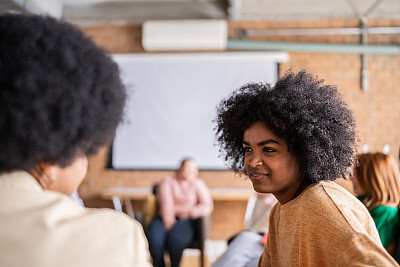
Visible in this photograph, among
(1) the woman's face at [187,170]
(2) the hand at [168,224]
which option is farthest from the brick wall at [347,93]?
(2) the hand at [168,224]

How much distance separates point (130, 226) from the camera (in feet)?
2.48

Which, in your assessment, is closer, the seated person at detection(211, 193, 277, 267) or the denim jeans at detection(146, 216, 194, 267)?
the seated person at detection(211, 193, 277, 267)

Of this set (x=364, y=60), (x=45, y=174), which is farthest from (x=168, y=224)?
(x=364, y=60)

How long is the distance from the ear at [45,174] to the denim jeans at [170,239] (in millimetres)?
3091

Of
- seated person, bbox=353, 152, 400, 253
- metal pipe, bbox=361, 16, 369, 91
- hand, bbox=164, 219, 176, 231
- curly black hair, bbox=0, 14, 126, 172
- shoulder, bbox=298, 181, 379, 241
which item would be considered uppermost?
metal pipe, bbox=361, 16, 369, 91

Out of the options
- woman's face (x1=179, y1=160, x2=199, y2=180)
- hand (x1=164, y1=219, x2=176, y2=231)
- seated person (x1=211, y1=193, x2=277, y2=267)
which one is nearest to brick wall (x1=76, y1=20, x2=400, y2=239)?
woman's face (x1=179, y1=160, x2=199, y2=180)

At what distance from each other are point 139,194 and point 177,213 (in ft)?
3.10

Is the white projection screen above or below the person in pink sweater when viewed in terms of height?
above

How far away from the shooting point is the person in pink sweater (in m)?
3.84

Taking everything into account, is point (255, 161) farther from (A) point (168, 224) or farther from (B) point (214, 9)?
(B) point (214, 9)

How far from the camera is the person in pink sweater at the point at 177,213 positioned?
3.84 metres

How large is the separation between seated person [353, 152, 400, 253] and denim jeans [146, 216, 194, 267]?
78.9 inches

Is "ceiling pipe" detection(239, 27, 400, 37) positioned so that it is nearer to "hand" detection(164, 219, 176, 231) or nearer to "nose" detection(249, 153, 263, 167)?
"hand" detection(164, 219, 176, 231)

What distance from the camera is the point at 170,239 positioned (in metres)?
3.87
